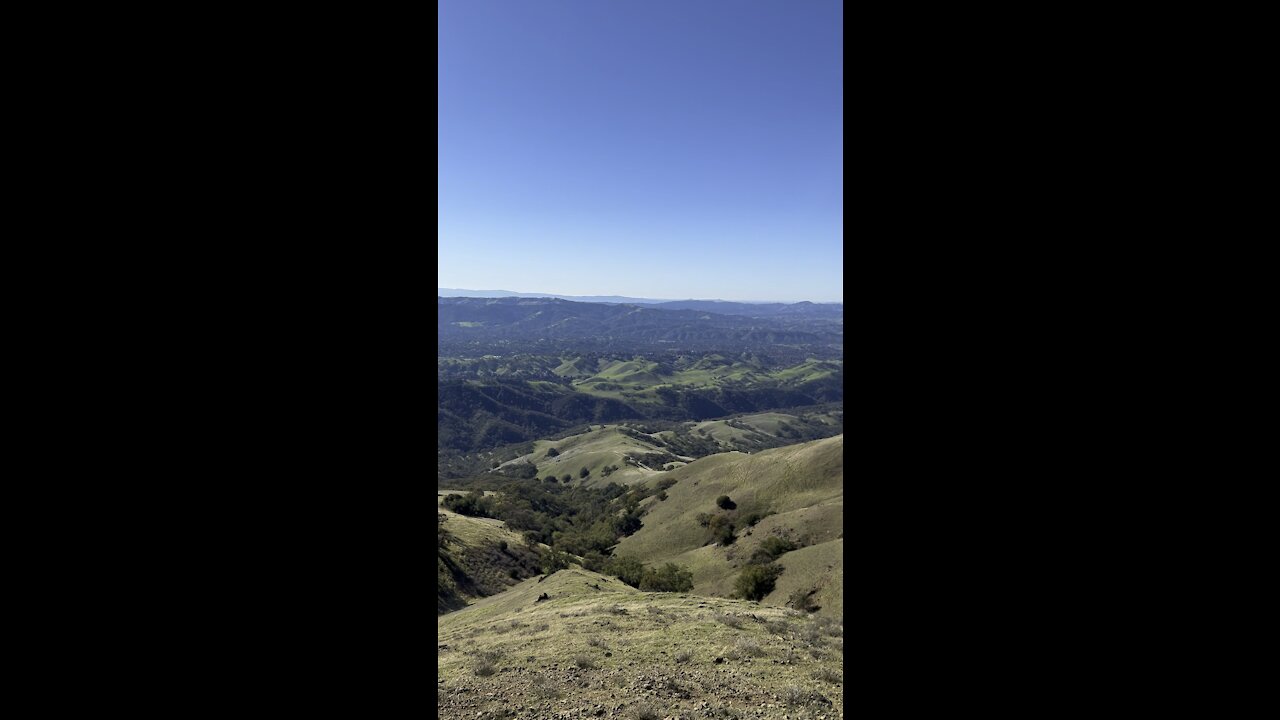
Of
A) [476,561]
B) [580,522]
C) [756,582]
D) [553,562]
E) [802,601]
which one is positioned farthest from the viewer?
[580,522]

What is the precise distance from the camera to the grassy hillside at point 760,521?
70.9 ft

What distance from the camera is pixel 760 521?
108ft

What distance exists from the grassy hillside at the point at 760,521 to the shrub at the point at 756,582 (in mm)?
386

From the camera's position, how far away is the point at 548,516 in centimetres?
5062

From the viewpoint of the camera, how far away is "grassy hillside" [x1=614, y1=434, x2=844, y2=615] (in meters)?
21.6

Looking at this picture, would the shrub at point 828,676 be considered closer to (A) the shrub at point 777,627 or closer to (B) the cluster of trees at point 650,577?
(A) the shrub at point 777,627

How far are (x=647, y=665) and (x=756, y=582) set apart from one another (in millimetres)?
14042

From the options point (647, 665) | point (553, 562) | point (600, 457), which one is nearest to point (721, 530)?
point (553, 562)

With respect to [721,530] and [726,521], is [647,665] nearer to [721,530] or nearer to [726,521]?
[721,530]

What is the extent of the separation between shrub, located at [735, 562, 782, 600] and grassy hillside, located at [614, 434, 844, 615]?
386mm
